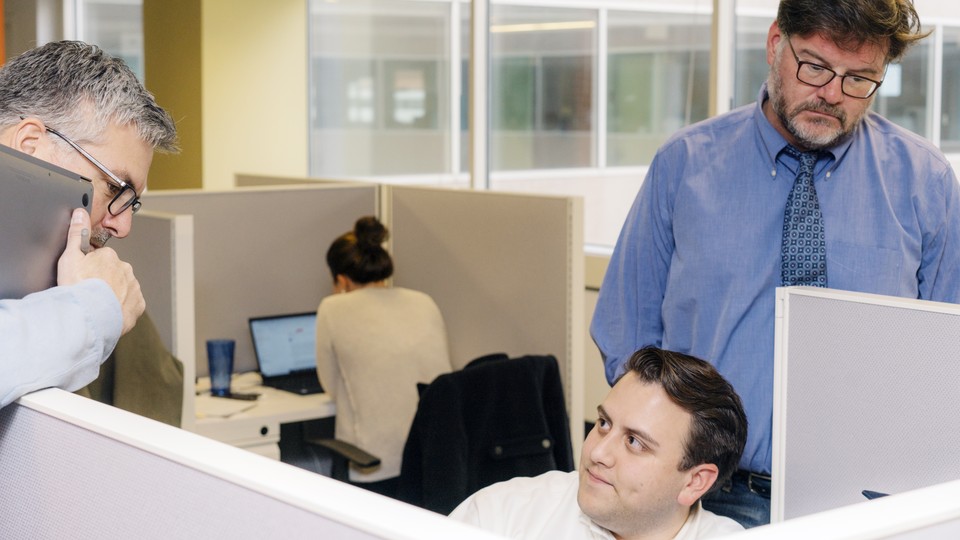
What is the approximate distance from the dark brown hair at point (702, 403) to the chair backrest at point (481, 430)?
3.71 feet

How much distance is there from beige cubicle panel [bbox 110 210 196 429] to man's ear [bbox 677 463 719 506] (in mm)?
1504

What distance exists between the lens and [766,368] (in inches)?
60.0

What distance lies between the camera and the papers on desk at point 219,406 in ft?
10.3

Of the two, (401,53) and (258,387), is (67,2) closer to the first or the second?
(401,53)

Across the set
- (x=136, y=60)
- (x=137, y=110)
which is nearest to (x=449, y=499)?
(x=137, y=110)

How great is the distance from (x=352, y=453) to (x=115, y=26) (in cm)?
617

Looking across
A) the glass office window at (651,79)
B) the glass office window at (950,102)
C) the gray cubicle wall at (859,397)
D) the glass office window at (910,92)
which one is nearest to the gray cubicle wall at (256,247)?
the glass office window at (651,79)

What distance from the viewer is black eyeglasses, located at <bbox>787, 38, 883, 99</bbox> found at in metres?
1.47

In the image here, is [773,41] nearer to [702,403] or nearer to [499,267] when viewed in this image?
[702,403]

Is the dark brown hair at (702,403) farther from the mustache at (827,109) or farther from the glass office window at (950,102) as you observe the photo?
the glass office window at (950,102)

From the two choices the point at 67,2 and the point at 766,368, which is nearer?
the point at 766,368

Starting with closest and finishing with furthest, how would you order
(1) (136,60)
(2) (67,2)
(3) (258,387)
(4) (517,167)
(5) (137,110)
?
1. (5) (137,110)
2. (3) (258,387)
3. (4) (517,167)
4. (1) (136,60)
5. (2) (67,2)

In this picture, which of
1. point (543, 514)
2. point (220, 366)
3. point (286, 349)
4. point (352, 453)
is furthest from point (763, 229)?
point (286, 349)

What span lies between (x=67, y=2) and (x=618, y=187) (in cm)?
563
